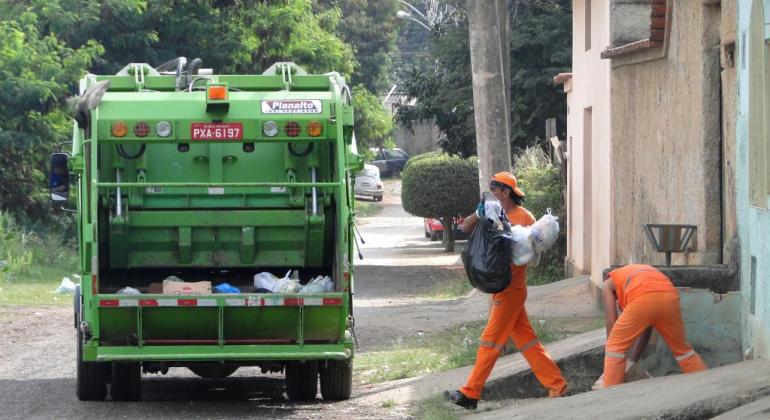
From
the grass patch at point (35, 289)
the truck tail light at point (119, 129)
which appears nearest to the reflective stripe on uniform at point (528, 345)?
the truck tail light at point (119, 129)

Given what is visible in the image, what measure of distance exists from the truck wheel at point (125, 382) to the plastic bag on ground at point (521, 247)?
3072 millimetres

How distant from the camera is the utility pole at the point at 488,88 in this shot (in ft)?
39.2

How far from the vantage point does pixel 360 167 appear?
1042 cm

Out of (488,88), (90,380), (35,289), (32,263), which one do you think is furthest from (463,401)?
(32,263)

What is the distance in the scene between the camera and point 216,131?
1003 cm

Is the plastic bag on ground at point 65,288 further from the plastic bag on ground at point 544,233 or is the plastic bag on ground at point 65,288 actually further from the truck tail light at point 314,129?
the plastic bag on ground at point 544,233

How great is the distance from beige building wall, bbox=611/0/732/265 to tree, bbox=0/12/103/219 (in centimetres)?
1138

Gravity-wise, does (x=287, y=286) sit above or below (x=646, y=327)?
above

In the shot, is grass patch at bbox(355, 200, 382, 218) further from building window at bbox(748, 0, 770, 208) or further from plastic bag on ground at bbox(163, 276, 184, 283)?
building window at bbox(748, 0, 770, 208)

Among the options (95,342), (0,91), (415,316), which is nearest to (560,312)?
(415,316)

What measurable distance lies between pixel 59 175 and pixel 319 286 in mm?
2436

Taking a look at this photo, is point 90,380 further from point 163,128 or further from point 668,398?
point 668,398

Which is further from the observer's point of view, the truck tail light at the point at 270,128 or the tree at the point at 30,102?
the tree at the point at 30,102

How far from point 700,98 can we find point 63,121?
595 inches
